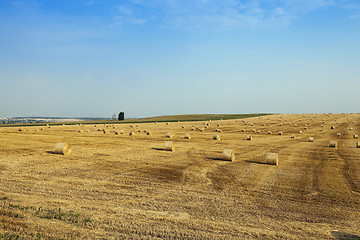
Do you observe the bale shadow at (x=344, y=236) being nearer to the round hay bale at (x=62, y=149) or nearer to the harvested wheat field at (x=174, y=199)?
the harvested wheat field at (x=174, y=199)

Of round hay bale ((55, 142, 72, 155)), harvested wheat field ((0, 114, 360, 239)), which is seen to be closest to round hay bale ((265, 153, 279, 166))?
harvested wheat field ((0, 114, 360, 239))

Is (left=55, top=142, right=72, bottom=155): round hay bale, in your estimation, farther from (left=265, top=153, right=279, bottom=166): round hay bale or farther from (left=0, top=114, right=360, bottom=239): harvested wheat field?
(left=265, top=153, right=279, bottom=166): round hay bale

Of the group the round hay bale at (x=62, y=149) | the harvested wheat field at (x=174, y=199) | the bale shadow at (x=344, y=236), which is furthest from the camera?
the round hay bale at (x=62, y=149)

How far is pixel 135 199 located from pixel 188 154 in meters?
11.0

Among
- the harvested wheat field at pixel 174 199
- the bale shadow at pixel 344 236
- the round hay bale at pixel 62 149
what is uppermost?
the round hay bale at pixel 62 149

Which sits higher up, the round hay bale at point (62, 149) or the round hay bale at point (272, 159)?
the round hay bale at point (62, 149)

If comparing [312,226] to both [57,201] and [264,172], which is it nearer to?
[264,172]

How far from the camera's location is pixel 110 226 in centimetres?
753

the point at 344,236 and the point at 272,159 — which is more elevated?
the point at 272,159

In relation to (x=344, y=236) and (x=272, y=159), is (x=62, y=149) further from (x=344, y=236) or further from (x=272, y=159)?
(x=344, y=236)

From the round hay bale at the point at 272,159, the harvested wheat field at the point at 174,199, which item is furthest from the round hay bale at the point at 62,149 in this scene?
the round hay bale at the point at 272,159

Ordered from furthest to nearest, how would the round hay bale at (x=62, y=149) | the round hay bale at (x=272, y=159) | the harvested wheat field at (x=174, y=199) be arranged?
the round hay bale at (x=62, y=149)
the round hay bale at (x=272, y=159)
the harvested wheat field at (x=174, y=199)

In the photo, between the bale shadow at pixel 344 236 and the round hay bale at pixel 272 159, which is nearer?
the bale shadow at pixel 344 236

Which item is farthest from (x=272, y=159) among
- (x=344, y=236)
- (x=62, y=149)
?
(x=62, y=149)
